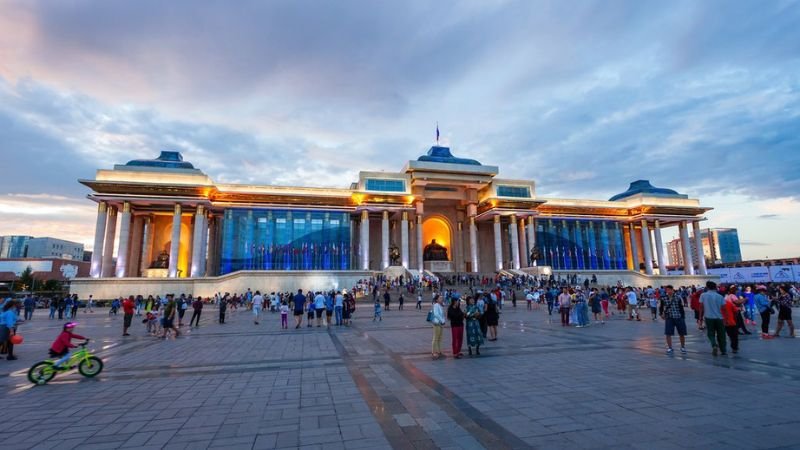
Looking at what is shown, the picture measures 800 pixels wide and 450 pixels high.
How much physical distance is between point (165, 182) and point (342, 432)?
46810 mm

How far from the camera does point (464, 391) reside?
6609 millimetres

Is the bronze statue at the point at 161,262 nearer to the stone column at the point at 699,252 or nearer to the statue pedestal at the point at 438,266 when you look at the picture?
the statue pedestal at the point at 438,266

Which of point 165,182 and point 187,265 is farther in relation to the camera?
point 187,265

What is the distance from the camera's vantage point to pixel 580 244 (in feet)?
188

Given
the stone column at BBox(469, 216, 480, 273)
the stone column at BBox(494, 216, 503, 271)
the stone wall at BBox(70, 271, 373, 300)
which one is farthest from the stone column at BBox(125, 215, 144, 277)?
the stone column at BBox(494, 216, 503, 271)

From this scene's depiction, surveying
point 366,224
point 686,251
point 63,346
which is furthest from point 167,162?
point 686,251

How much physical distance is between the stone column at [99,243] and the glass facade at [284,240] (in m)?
11.6

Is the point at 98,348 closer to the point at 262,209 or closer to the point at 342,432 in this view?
the point at 342,432

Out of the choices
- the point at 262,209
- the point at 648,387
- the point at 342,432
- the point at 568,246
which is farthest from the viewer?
the point at 568,246

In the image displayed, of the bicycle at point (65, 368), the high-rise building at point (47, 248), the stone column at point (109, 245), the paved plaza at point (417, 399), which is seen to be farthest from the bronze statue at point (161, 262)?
the high-rise building at point (47, 248)

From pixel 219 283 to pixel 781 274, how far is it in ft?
218

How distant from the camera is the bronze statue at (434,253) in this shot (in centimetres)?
5419

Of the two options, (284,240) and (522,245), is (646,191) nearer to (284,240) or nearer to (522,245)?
(522,245)

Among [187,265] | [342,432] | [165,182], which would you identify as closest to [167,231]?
[187,265]
